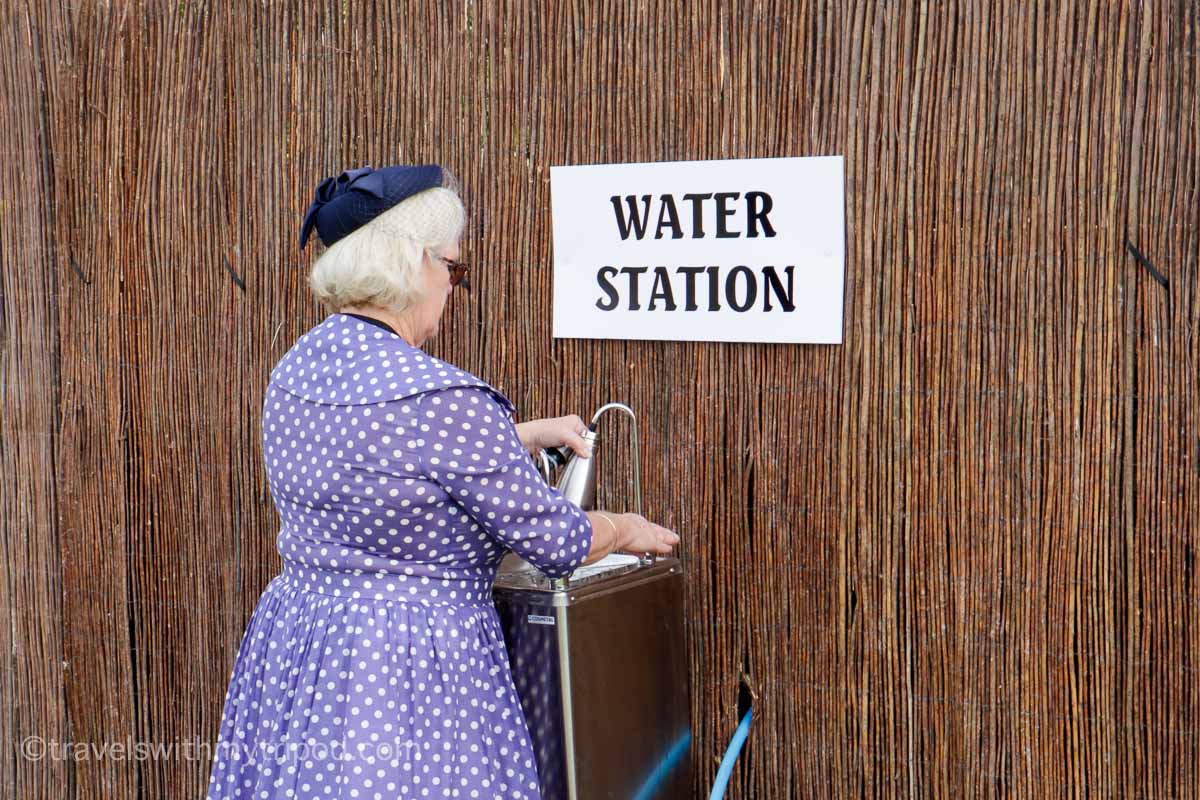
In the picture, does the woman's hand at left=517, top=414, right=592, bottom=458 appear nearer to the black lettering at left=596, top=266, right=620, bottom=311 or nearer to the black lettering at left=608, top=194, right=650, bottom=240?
the black lettering at left=596, top=266, right=620, bottom=311

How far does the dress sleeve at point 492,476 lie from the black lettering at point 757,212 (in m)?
0.71

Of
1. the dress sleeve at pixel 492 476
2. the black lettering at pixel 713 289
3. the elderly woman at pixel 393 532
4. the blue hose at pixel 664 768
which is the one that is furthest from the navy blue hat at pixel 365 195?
the blue hose at pixel 664 768

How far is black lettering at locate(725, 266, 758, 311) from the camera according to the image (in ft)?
7.64

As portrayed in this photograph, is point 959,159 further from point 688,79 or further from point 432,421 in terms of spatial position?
point 432,421

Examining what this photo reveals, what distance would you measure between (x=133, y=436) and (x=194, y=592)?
0.41m

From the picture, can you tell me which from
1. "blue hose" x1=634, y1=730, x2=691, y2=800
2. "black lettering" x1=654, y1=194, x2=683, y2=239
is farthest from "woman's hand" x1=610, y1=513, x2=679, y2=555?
"black lettering" x1=654, y1=194, x2=683, y2=239

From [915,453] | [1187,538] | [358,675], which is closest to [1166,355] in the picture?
[1187,538]

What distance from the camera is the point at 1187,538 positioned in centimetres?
208

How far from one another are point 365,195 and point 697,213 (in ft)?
2.35

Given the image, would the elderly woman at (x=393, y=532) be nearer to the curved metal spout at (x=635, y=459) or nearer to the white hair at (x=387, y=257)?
the white hair at (x=387, y=257)

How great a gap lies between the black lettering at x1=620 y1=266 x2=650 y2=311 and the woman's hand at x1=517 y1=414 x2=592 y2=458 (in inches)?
11.2

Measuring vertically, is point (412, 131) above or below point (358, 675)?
above

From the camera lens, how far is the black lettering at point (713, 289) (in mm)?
2350

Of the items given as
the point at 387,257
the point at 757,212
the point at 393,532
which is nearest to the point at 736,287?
the point at 757,212
